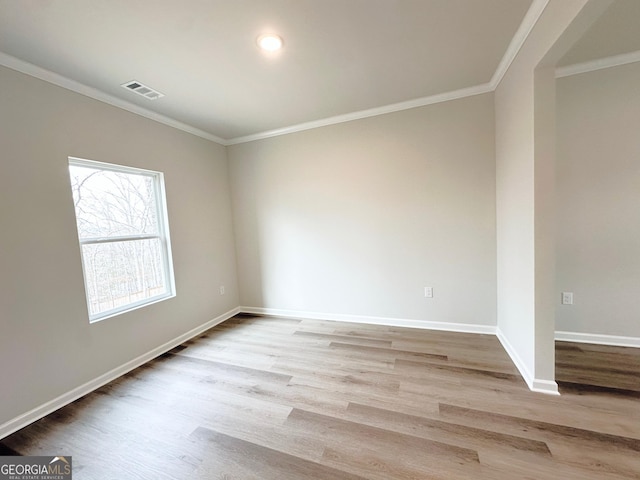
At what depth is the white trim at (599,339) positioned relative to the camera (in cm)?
242

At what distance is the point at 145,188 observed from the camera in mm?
2875

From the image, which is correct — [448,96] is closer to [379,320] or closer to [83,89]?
[379,320]

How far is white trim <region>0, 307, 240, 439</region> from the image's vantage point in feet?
5.83

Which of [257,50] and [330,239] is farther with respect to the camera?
[330,239]

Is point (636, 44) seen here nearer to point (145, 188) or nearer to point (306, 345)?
point (306, 345)

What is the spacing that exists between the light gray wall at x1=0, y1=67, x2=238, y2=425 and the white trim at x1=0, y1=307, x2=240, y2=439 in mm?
40

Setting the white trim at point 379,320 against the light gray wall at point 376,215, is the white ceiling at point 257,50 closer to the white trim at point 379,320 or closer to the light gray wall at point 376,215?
the light gray wall at point 376,215

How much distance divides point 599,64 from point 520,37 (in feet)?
3.68

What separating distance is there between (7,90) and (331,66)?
2.38 m

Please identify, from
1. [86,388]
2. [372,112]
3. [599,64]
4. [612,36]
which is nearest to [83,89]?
[86,388]

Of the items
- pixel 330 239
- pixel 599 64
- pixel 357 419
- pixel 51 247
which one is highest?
pixel 599 64

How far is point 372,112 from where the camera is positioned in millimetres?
3070

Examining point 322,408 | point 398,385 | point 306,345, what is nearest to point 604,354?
point 398,385

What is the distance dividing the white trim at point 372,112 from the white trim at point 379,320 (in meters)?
2.51
